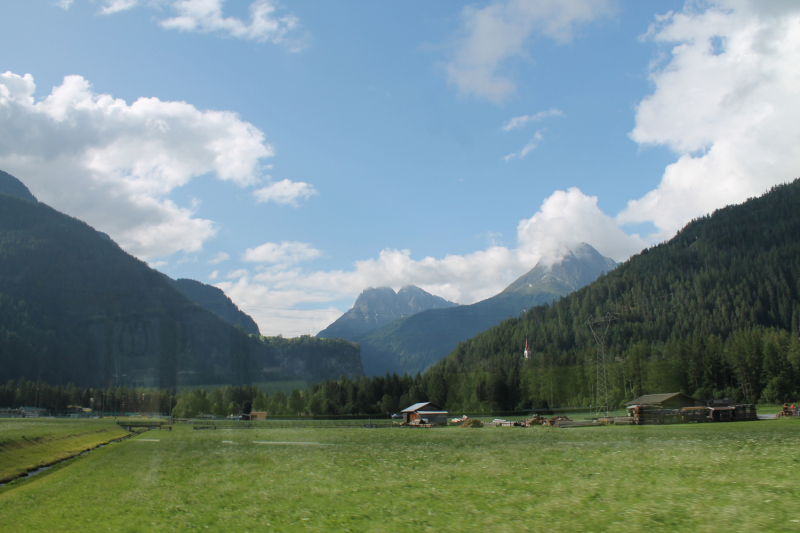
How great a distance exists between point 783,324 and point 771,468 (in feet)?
722

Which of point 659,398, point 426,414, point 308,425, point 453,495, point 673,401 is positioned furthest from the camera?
point 308,425

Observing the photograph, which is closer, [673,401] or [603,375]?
[673,401]

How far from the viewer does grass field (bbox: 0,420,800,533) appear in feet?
37.7

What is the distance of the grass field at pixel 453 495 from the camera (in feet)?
37.7

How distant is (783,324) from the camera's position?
190625mm

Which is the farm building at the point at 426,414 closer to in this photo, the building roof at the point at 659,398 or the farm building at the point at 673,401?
the building roof at the point at 659,398

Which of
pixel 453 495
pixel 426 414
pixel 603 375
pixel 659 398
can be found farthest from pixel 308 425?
pixel 453 495

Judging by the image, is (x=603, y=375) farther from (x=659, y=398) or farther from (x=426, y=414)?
(x=426, y=414)

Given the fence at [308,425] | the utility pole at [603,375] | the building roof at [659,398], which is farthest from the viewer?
the fence at [308,425]

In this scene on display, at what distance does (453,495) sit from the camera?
50.0 feet

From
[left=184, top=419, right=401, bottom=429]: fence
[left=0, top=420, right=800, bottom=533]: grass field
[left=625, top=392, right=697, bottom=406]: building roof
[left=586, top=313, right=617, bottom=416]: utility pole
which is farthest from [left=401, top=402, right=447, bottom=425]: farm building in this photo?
[left=0, top=420, right=800, bottom=533]: grass field

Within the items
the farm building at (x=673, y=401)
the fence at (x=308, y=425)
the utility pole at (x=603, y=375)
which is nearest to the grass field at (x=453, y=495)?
the farm building at (x=673, y=401)

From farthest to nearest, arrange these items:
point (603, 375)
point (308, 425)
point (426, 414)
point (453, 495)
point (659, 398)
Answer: point (603, 375), point (308, 425), point (426, 414), point (659, 398), point (453, 495)

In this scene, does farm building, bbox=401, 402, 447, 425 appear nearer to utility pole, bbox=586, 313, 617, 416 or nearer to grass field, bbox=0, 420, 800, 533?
utility pole, bbox=586, 313, 617, 416
